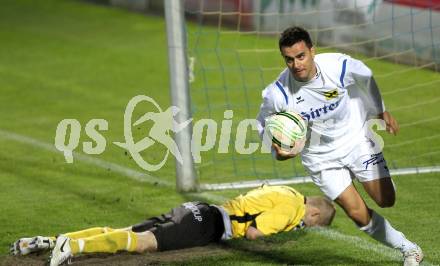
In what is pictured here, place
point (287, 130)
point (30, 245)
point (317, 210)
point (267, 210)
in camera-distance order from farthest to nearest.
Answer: point (317, 210) → point (267, 210) → point (30, 245) → point (287, 130)

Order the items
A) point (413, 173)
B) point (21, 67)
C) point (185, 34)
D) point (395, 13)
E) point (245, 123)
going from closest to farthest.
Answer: point (185, 34) < point (413, 173) < point (245, 123) < point (395, 13) < point (21, 67)

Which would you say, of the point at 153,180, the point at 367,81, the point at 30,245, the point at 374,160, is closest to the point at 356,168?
the point at 374,160

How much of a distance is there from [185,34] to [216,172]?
1703 mm

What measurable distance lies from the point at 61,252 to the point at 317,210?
222 centimetres

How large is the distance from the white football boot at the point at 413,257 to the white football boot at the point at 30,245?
2547 millimetres

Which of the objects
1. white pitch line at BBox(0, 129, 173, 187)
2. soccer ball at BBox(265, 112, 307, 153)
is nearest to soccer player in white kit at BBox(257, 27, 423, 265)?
soccer ball at BBox(265, 112, 307, 153)

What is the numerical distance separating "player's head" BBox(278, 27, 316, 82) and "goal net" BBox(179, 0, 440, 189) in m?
2.95

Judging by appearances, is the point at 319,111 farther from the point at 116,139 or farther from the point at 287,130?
the point at 116,139

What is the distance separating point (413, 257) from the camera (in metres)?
7.40

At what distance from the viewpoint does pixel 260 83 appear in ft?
47.8

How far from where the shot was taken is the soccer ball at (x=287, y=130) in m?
7.26

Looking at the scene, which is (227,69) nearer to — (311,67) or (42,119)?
(42,119)

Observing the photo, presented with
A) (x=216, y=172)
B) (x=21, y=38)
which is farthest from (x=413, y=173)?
(x=21, y=38)

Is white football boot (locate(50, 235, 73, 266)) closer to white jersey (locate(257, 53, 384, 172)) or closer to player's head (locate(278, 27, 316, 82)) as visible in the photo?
white jersey (locate(257, 53, 384, 172))
